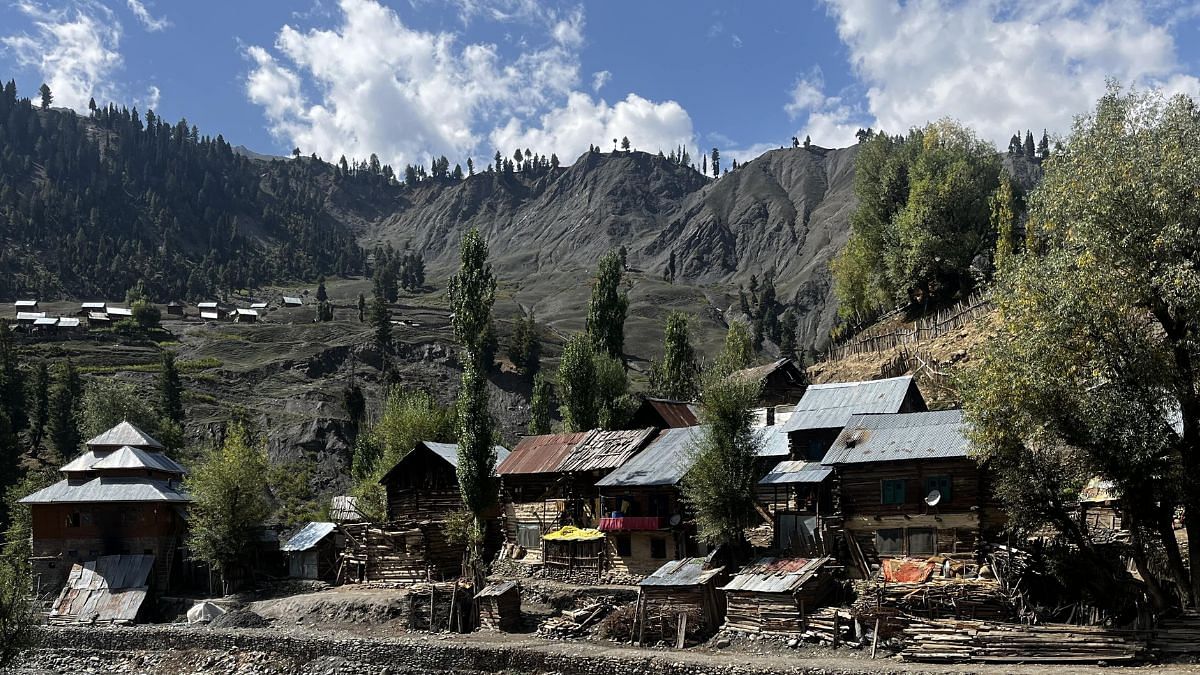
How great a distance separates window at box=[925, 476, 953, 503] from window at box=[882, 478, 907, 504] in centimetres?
90

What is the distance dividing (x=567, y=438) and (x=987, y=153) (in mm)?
48028

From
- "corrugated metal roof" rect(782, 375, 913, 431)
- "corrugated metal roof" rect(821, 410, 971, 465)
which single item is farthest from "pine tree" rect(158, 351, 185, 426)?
"corrugated metal roof" rect(821, 410, 971, 465)

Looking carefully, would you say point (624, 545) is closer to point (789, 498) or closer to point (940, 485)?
point (789, 498)

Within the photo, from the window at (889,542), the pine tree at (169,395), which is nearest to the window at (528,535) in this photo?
the window at (889,542)

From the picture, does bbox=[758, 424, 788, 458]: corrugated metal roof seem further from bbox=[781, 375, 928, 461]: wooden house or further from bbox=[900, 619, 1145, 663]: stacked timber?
bbox=[900, 619, 1145, 663]: stacked timber

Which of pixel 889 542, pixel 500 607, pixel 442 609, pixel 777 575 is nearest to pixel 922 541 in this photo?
pixel 889 542

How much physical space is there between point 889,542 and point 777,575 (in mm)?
A: 4976

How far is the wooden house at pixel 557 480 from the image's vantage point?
169ft

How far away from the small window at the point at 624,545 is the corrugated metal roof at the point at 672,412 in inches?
514

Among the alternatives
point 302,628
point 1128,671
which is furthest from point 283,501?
point 1128,671

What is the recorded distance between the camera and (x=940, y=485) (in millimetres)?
38031

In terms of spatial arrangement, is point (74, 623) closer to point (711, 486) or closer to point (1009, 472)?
point (711, 486)

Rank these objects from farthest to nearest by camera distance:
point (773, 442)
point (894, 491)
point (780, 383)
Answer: point (780, 383) → point (773, 442) → point (894, 491)

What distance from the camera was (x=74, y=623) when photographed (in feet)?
174
